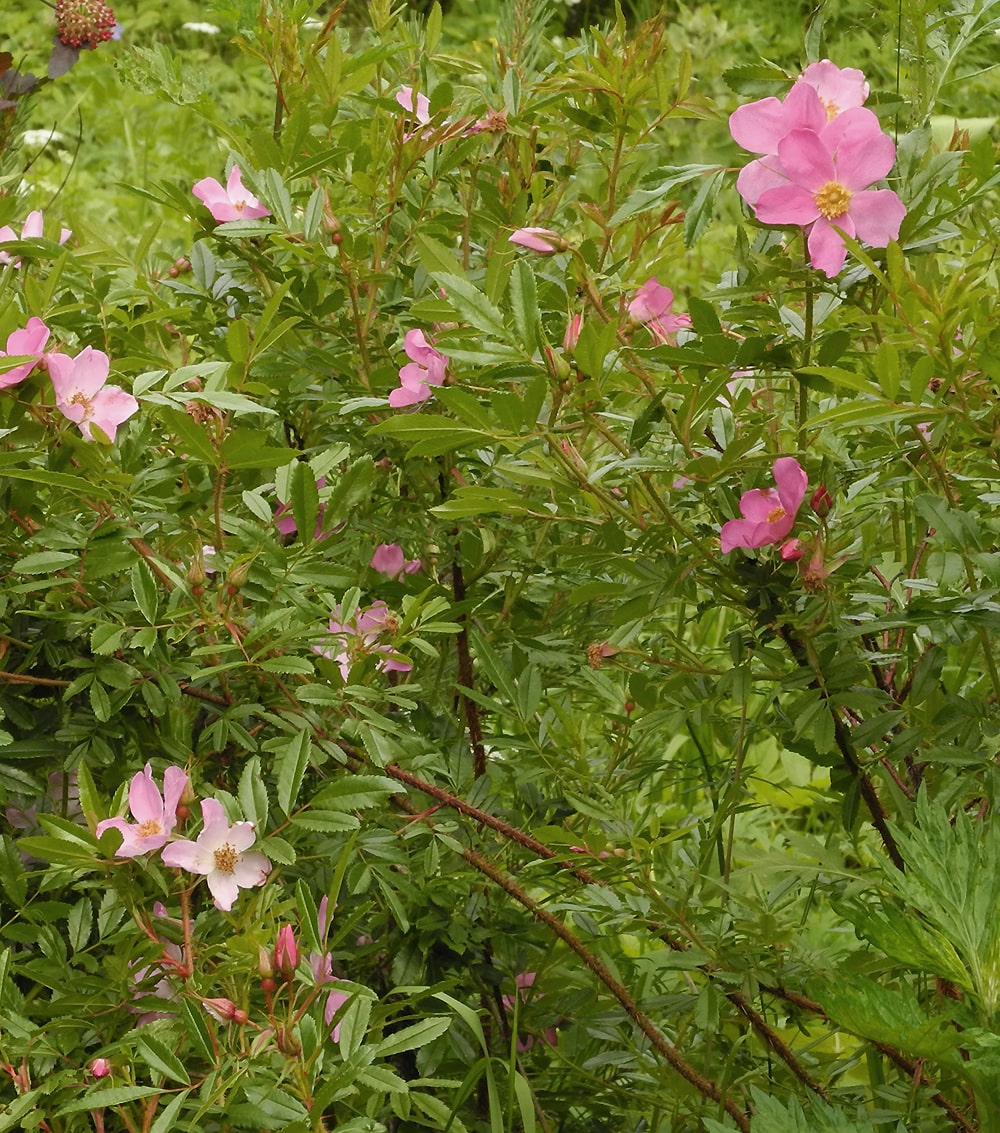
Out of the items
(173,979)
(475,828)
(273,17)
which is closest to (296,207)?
(273,17)

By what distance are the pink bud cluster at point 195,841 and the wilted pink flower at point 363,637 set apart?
6.4 inches

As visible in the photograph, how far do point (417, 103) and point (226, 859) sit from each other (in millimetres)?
655

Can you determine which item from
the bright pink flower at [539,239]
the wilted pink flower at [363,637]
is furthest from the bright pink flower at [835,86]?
the wilted pink flower at [363,637]

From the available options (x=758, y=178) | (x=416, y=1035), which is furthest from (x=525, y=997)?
(x=758, y=178)

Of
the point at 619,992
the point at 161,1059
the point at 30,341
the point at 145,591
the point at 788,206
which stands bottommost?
the point at 619,992

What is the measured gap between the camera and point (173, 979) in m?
0.81

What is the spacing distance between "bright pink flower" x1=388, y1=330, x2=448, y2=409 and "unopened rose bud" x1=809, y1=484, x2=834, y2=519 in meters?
0.28

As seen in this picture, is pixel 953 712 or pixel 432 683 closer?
pixel 953 712

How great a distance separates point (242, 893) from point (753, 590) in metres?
0.38

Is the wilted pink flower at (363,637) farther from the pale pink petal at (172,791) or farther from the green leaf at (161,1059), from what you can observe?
the green leaf at (161,1059)

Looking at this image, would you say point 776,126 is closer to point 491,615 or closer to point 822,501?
point 822,501

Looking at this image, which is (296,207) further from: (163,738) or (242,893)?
(242,893)

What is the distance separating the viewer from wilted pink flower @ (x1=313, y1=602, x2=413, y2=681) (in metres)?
0.93

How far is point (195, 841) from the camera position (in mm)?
802
